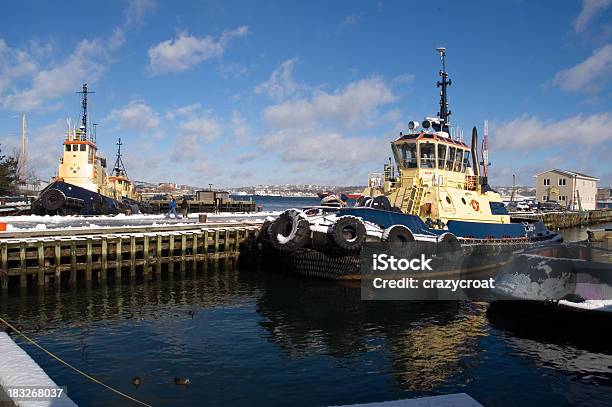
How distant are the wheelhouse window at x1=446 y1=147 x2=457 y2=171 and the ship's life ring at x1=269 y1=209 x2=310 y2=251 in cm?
880

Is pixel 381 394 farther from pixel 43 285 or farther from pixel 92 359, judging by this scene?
pixel 43 285

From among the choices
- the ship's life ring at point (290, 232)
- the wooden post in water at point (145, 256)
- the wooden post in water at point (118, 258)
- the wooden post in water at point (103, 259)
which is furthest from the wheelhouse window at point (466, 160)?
the wooden post in water at point (103, 259)

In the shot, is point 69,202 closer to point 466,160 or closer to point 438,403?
point 466,160

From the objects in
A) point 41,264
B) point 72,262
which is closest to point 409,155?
point 72,262

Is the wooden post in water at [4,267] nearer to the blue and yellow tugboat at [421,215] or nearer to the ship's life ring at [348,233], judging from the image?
the blue and yellow tugboat at [421,215]

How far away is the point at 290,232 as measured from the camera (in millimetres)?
20375

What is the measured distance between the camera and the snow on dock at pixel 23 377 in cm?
641

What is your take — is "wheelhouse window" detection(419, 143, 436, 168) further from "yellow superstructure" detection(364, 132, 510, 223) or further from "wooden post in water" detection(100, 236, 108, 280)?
"wooden post in water" detection(100, 236, 108, 280)

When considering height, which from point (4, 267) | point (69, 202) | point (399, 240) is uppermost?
point (69, 202)

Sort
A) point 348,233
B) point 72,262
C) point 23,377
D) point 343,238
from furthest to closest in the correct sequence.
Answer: point 72,262, point 348,233, point 343,238, point 23,377

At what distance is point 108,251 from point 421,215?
48.2ft

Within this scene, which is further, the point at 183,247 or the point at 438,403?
the point at 183,247

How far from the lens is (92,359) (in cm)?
1169

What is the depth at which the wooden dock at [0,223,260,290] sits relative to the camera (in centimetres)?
1944
